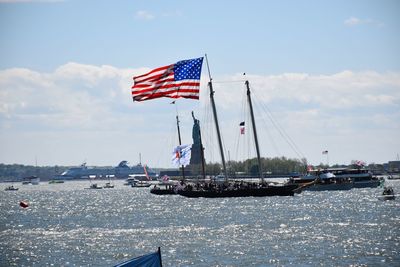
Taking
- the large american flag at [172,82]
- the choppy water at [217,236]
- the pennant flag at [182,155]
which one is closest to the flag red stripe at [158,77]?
Answer: the large american flag at [172,82]

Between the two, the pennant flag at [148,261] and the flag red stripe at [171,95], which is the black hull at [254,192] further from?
the pennant flag at [148,261]

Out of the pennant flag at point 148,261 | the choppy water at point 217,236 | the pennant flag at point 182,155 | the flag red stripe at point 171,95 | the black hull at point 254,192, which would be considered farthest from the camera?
the pennant flag at point 182,155

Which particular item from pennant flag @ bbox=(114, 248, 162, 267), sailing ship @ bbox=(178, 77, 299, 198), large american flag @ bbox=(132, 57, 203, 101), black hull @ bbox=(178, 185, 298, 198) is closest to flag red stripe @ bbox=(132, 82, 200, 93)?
large american flag @ bbox=(132, 57, 203, 101)

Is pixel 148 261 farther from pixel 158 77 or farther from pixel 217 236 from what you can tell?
pixel 158 77

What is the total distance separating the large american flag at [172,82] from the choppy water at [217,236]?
1184 centimetres

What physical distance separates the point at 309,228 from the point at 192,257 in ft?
73.9

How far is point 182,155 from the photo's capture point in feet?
524

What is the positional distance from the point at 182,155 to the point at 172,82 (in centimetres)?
6712

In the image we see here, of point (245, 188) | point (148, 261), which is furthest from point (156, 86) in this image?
point (245, 188)

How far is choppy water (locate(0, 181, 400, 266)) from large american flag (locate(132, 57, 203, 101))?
1184cm

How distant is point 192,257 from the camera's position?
64250 mm

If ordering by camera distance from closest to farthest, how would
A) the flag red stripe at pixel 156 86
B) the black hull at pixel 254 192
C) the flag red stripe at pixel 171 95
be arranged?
the flag red stripe at pixel 156 86
the flag red stripe at pixel 171 95
the black hull at pixel 254 192

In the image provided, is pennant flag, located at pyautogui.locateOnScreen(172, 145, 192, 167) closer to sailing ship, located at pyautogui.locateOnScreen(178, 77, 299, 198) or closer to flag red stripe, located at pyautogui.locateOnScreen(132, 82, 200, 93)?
sailing ship, located at pyautogui.locateOnScreen(178, 77, 299, 198)

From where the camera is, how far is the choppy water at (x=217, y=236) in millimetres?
63384
